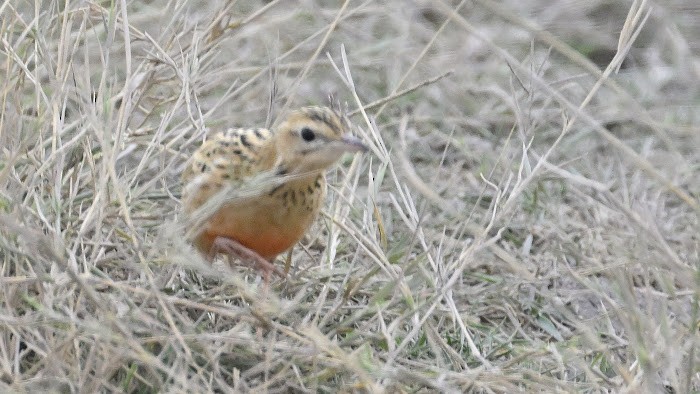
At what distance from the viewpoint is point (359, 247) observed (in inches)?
183

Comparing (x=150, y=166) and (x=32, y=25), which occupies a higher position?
(x=32, y=25)

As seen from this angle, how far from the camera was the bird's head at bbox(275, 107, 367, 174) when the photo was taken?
13.3 feet

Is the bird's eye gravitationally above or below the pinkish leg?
above

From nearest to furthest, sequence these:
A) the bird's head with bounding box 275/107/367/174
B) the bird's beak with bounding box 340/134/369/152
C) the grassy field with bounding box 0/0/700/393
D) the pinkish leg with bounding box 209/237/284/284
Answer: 1. the grassy field with bounding box 0/0/700/393
2. the bird's beak with bounding box 340/134/369/152
3. the bird's head with bounding box 275/107/367/174
4. the pinkish leg with bounding box 209/237/284/284

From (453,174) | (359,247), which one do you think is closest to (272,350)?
(359,247)

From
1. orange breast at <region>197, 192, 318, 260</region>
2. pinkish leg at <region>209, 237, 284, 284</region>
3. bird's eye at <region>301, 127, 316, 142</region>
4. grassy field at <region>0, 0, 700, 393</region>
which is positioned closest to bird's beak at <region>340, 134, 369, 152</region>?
bird's eye at <region>301, 127, 316, 142</region>

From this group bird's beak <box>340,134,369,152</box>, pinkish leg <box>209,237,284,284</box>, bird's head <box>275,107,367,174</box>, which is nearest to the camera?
bird's beak <box>340,134,369,152</box>

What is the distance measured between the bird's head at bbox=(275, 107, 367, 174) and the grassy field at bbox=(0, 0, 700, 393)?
347 mm

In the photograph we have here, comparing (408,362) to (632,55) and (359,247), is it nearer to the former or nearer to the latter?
(359,247)

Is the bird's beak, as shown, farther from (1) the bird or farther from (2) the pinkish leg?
(2) the pinkish leg

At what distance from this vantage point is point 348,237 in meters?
5.00

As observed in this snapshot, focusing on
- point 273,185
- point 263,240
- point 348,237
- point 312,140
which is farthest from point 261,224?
point 348,237

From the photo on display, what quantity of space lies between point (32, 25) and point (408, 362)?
187cm

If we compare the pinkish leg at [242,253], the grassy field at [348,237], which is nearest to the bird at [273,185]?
the pinkish leg at [242,253]
